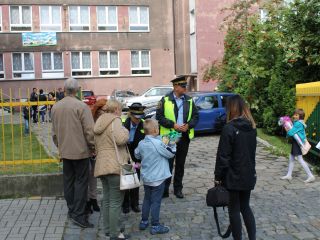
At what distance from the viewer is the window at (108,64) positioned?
122ft

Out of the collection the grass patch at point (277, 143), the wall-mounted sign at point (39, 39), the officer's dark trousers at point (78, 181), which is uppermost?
the wall-mounted sign at point (39, 39)

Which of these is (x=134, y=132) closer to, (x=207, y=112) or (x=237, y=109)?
(x=237, y=109)

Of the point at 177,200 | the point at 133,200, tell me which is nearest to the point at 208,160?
the point at 177,200

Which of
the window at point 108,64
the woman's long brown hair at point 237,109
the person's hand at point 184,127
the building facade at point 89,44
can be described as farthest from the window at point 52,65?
the woman's long brown hair at point 237,109

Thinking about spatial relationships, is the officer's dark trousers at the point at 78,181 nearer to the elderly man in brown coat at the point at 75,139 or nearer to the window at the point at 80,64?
the elderly man in brown coat at the point at 75,139

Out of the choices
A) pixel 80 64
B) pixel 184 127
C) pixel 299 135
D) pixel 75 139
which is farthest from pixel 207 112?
pixel 80 64

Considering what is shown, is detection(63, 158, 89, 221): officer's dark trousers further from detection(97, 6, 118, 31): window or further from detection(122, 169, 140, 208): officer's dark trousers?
detection(97, 6, 118, 31): window

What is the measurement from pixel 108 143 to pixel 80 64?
3217 cm

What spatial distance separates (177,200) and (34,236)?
2.60m

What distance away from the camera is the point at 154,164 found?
19.3ft

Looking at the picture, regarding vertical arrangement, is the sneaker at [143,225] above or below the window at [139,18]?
below

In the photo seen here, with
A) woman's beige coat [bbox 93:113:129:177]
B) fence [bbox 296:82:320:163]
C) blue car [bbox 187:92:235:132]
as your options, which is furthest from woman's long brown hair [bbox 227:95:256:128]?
blue car [bbox 187:92:235:132]

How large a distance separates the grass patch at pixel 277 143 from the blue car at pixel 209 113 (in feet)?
4.92

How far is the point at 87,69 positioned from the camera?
37.0 m
